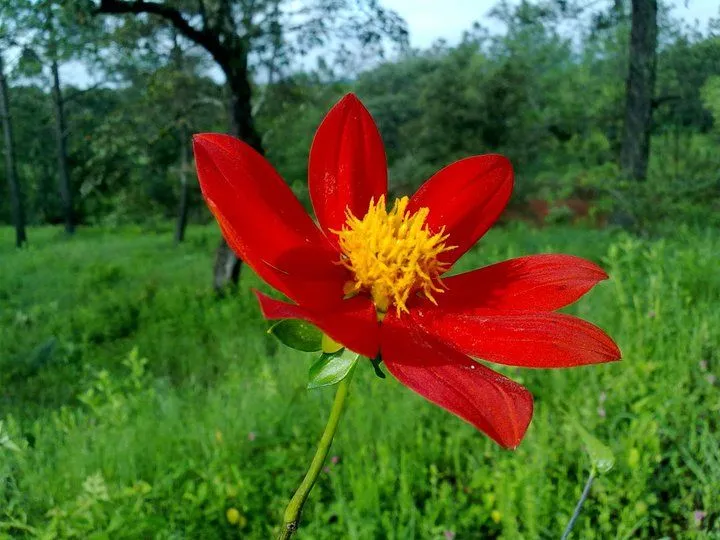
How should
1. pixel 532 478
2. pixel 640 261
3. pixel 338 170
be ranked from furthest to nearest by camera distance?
pixel 640 261 → pixel 532 478 → pixel 338 170

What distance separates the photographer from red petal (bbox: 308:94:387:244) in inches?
20.5

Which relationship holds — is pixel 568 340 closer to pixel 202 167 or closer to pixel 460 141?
pixel 202 167

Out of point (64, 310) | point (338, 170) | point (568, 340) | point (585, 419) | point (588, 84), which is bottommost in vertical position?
point (64, 310)

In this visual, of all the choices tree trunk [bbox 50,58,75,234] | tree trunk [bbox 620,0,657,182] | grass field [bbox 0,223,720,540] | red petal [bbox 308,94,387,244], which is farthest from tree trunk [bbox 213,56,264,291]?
tree trunk [bbox 50,58,75,234]

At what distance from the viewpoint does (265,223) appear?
455 millimetres

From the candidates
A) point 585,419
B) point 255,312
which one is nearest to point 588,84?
point 255,312

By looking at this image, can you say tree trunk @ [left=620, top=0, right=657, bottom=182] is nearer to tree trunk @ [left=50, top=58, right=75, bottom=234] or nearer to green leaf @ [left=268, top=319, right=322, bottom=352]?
green leaf @ [left=268, top=319, right=322, bottom=352]

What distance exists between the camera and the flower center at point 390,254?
49 cm

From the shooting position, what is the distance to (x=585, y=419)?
175 cm

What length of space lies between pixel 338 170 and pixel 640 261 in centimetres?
320

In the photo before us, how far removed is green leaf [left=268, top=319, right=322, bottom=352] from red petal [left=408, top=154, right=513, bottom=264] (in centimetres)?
18

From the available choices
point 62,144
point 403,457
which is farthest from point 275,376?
point 62,144

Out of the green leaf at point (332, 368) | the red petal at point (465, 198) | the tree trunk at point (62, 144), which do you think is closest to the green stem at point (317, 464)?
the green leaf at point (332, 368)

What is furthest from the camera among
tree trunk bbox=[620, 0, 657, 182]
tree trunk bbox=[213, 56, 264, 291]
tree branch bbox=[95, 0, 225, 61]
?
tree trunk bbox=[620, 0, 657, 182]
